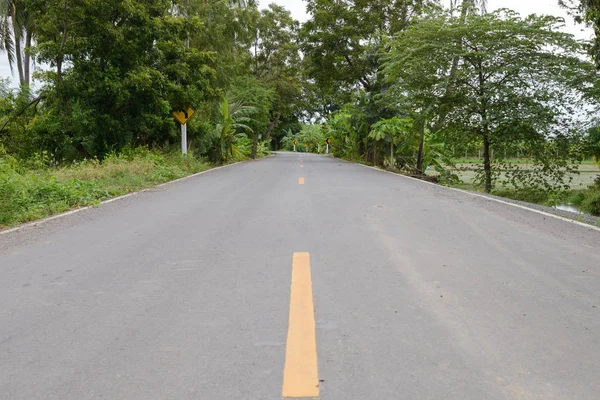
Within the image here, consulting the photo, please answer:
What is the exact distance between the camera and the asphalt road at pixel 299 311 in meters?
2.51

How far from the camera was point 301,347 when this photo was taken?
113 inches

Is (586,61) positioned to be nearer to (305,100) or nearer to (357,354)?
(357,354)

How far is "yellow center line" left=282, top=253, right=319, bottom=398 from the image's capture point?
243 centimetres

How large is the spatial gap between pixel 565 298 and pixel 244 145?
32.5 meters

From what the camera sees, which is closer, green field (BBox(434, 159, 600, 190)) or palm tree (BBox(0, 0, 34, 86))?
green field (BBox(434, 159, 600, 190))

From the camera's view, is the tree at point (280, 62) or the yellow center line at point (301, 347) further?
the tree at point (280, 62)

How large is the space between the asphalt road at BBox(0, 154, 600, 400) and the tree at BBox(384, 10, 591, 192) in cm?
877

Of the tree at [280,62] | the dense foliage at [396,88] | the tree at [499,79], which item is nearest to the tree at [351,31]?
the dense foliage at [396,88]

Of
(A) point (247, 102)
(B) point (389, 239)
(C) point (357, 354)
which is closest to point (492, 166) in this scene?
(B) point (389, 239)

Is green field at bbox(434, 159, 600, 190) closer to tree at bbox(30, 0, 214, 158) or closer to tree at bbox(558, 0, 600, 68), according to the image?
tree at bbox(558, 0, 600, 68)

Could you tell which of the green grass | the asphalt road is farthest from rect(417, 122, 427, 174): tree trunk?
the asphalt road

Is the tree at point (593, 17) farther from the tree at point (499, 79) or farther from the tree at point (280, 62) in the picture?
the tree at point (280, 62)

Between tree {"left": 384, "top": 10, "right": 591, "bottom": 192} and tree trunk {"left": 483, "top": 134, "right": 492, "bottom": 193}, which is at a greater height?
tree {"left": 384, "top": 10, "right": 591, "bottom": 192}

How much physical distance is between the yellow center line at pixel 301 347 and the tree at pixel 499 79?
12.5 metres
